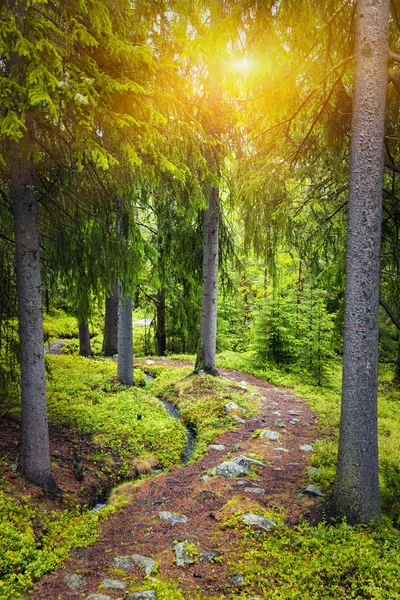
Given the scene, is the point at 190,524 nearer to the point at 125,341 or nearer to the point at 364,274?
the point at 364,274

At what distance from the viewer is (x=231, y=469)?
6359mm

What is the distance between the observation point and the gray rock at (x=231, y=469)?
20.5 ft

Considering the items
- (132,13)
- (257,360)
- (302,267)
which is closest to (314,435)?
(257,360)

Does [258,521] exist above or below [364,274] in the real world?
below

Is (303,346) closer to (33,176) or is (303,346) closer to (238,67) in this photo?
(238,67)

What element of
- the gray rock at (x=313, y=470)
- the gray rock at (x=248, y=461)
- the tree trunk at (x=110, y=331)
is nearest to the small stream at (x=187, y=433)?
the gray rock at (x=248, y=461)

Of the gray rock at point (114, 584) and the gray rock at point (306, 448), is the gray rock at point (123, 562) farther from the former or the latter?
the gray rock at point (306, 448)

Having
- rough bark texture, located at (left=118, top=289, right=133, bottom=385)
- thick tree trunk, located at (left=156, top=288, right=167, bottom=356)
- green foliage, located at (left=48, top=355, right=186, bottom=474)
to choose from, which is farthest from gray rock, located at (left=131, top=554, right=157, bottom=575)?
thick tree trunk, located at (left=156, top=288, right=167, bottom=356)

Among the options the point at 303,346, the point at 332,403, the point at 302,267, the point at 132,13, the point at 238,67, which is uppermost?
the point at 132,13

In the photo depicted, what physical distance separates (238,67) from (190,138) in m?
1.27

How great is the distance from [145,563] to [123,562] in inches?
10.1

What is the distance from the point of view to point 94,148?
423cm

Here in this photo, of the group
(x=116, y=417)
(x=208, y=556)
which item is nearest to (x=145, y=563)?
(x=208, y=556)

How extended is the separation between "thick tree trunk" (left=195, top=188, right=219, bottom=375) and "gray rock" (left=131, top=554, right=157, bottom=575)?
7.34m
